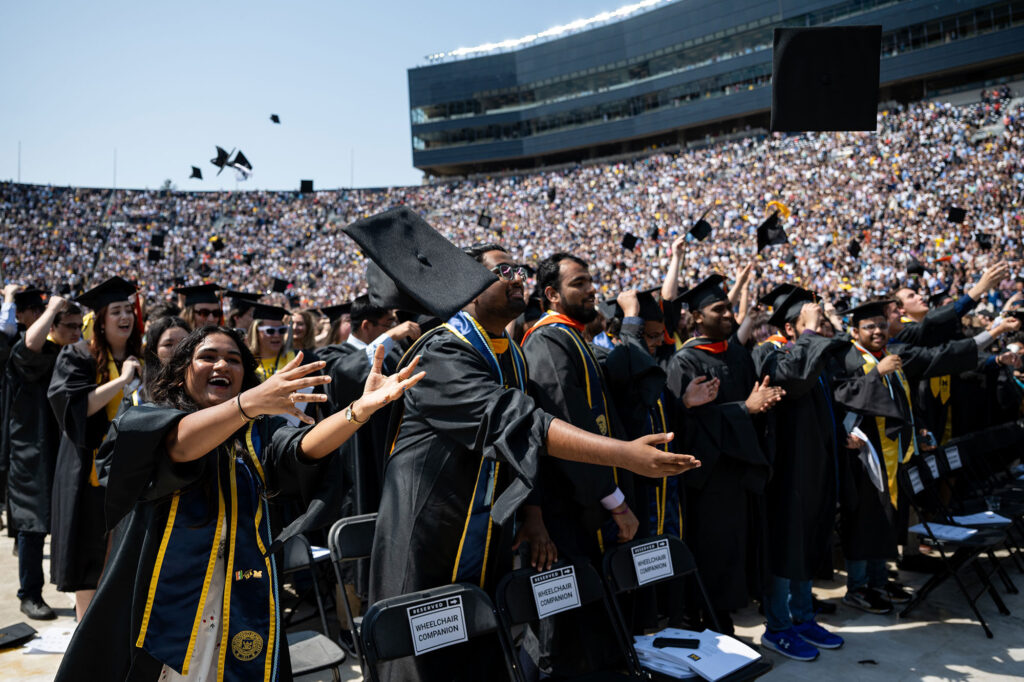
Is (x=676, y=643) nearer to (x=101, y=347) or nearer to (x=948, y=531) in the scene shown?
(x=948, y=531)

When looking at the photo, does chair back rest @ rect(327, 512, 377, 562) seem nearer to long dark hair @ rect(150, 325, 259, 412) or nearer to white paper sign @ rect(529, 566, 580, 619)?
white paper sign @ rect(529, 566, 580, 619)

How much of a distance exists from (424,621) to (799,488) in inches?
119

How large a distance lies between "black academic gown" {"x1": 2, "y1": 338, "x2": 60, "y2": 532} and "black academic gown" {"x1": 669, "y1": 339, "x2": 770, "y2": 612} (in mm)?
4167

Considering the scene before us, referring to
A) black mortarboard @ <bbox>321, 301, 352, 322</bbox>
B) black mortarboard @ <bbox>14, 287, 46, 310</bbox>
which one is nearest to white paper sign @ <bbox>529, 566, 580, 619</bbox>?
black mortarboard @ <bbox>321, 301, 352, 322</bbox>

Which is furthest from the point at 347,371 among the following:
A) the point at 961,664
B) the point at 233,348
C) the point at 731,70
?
the point at 731,70

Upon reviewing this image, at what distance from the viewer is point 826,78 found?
194 inches

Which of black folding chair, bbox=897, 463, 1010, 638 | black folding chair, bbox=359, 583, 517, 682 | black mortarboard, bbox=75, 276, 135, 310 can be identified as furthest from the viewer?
black folding chair, bbox=897, 463, 1010, 638

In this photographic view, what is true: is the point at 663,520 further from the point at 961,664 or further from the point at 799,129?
the point at 799,129

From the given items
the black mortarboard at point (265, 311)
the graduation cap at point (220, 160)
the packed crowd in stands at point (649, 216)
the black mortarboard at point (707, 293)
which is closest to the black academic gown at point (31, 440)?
Result: the black mortarboard at point (265, 311)

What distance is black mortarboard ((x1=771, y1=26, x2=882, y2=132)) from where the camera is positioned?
4.88 metres

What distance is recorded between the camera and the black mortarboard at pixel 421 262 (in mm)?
2473

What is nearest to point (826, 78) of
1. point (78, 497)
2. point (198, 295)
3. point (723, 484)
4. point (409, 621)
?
point (723, 484)

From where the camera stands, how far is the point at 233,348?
7.72 feet

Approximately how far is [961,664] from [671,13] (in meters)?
51.2
